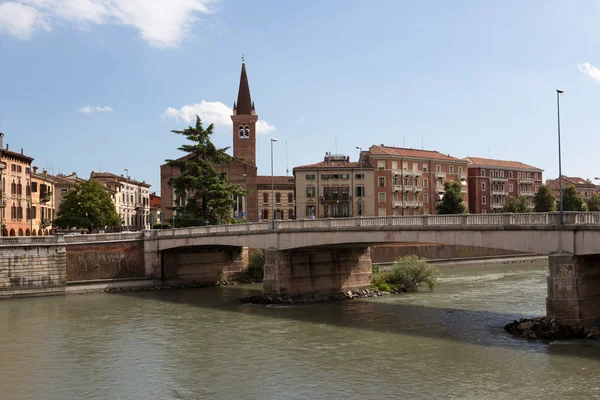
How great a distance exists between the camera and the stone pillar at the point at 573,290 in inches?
1128

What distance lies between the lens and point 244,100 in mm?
101000

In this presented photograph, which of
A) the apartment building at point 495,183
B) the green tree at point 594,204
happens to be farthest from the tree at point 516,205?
the green tree at point 594,204

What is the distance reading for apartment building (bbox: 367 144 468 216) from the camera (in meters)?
87.3

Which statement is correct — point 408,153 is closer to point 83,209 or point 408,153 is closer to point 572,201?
point 572,201

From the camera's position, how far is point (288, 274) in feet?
149

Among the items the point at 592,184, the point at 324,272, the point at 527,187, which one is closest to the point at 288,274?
the point at 324,272

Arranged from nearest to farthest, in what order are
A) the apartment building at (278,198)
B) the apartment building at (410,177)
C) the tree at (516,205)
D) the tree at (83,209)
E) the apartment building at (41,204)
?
the tree at (83,209) → the apartment building at (41,204) → the apartment building at (410,177) → the tree at (516,205) → the apartment building at (278,198)

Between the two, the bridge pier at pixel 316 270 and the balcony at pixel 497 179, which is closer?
the bridge pier at pixel 316 270

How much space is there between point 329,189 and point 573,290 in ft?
192

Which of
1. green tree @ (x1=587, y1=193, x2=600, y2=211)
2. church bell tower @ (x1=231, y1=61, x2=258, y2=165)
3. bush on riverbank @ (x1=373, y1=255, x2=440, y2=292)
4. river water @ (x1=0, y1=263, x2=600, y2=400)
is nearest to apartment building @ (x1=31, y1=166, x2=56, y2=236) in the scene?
church bell tower @ (x1=231, y1=61, x2=258, y2=165)

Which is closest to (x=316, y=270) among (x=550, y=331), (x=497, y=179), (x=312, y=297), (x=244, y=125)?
(x=312, y=297)

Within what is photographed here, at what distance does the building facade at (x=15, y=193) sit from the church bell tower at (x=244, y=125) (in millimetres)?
33448

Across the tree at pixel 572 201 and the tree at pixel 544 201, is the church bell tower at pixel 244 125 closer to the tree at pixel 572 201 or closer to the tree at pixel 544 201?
the tree at pixel 544 201

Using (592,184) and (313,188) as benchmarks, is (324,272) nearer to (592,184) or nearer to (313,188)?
(313,188)
